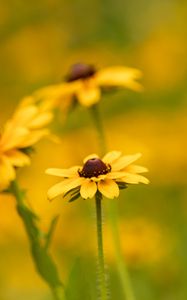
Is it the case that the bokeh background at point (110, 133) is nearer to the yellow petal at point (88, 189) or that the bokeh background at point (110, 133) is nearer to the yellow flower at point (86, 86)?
the yellow petal at point (88, 189)

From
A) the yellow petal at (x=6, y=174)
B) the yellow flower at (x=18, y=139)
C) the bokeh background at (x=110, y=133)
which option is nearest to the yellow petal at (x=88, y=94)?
the yellow flower at (x=18, y=139)

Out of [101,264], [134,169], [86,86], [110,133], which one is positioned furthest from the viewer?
[110,133]

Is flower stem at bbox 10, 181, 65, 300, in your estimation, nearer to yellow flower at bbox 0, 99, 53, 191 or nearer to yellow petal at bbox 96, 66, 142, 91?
yellow flower at bbox 0, 99, 53, 191

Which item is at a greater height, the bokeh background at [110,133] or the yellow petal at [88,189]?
the bokeh background at [110,133]

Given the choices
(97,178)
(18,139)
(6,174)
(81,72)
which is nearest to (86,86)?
(81,72)

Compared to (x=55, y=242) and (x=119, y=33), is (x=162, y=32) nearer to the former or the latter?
(x=119, y=33)

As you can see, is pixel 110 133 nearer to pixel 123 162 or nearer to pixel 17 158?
pixel 17 158

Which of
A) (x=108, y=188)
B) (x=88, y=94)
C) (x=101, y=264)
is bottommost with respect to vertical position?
(x=101, y=264)
